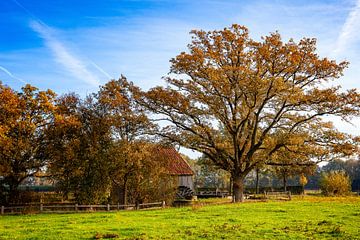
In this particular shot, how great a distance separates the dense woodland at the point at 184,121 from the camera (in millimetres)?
29016

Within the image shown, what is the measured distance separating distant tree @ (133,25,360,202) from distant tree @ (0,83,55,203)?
8.39 metres

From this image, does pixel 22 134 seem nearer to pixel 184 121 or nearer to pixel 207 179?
→ pixel 184 121

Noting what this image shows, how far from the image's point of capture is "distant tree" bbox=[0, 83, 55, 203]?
27.9m

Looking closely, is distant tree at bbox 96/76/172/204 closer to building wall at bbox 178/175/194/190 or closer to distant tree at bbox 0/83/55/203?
distant tree at bbox 0/83/55/203

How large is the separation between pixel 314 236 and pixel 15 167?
79.8 feet

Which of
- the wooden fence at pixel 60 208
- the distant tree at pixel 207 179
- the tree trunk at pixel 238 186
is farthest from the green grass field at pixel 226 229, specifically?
the distant tree at pixel 207 179

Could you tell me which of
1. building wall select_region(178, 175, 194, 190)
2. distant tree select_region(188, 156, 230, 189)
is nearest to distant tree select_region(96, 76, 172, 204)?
building wall select_region(178, 175, 194, 190)

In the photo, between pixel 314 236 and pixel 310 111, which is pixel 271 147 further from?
pixel 314 236

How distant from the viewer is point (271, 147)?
104ft

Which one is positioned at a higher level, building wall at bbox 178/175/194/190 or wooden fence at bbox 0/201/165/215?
building wall at bbox 178/175/194/190

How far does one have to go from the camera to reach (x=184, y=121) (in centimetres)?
3359

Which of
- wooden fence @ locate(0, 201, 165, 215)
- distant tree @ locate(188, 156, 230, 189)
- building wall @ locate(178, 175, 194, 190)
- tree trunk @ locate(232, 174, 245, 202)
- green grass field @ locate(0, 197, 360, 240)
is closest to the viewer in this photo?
green grass field @ locate(0, 197, 360, 240)

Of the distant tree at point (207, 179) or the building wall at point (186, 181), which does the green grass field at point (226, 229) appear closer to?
the building wall at point (186, 181)

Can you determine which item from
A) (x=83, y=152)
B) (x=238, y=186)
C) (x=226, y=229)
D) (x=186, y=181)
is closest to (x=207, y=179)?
(x=186, y=181)
